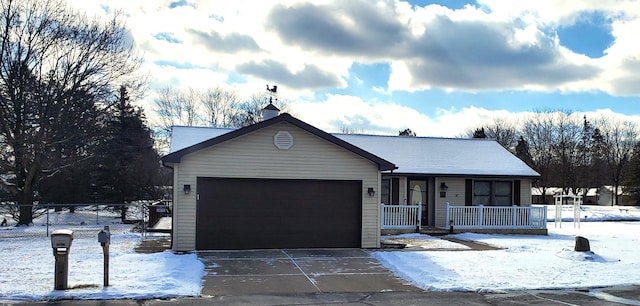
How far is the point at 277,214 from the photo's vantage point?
50.3ft

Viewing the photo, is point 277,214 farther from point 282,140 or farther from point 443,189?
point 443,189

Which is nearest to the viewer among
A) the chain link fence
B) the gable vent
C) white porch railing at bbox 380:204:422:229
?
the gable vent

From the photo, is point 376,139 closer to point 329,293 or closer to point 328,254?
point 328,254

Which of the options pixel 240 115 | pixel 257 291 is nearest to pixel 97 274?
pixel 257 291

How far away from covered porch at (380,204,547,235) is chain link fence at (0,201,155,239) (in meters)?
9.11

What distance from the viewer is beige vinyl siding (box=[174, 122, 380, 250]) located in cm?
1464

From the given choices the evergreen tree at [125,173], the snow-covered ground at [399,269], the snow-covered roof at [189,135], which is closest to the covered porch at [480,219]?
the snow-covered ground at [399,269]

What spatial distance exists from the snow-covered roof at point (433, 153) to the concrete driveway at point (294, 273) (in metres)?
7.30

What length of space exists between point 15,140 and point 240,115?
26.1 m

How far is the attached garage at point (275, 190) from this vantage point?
14.7m

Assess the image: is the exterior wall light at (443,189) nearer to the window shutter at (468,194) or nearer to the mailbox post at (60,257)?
the window shutter at (468,194)

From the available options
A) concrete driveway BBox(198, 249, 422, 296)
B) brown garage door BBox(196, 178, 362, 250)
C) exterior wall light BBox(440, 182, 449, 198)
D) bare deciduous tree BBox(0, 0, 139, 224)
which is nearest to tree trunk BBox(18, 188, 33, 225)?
bare deciduous tree BBox(0, 0, 139, 224)

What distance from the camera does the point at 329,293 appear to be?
9.95 m

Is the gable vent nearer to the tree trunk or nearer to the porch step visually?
the porch step
